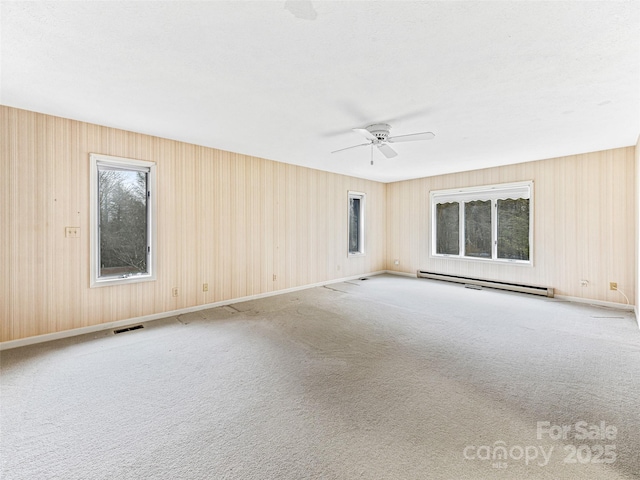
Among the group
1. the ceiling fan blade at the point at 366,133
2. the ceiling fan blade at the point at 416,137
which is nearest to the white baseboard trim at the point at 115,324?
the ceiling fan blade at the point at 366,133

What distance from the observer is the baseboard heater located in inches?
207

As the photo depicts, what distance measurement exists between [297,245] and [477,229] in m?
3.93

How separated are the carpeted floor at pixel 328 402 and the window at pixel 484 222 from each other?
2.26 meters

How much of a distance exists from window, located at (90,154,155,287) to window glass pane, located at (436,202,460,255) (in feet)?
19.6

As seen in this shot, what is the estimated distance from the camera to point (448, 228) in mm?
6824

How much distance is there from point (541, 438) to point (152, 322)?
13.6 feet

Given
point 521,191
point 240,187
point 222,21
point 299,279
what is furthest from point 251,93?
point 521,191

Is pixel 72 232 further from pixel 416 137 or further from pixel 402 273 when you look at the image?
pixel 402 273

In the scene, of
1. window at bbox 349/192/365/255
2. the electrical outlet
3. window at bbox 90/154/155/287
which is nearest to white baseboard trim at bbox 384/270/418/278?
window at bbox 349/192/365/255

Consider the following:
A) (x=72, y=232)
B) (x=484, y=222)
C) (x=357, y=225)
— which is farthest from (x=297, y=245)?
(x=484, y=222)

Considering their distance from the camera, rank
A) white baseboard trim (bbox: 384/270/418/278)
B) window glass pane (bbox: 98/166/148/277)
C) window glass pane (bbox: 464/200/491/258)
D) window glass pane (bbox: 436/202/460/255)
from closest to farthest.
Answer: window glass pane (bbox: 98/166/148/277) → window glass pane (bbox: 464/200/491/258) → window glass pane (bbox: 436/202/460/255) → white baseboard trim (bbox: 384/270/418/278)

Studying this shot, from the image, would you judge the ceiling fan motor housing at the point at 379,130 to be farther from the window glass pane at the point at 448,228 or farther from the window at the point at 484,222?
the window glass pane at the point at 448,228

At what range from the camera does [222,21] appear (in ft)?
5.81

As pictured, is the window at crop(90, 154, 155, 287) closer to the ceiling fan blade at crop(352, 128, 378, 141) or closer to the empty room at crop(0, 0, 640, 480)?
the empty room at crop(0, 0, 640, 480)
